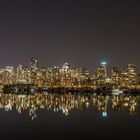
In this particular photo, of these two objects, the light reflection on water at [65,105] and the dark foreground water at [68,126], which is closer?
the dark foreground water at [68,126]

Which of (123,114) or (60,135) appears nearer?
(60,135)

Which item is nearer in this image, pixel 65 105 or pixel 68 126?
pixel 68 126

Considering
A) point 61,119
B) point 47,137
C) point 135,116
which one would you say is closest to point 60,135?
point 47,137

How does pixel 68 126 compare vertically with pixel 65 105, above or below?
below

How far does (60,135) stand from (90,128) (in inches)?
208

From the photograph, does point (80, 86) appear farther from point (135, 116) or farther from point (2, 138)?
point (2, 138)

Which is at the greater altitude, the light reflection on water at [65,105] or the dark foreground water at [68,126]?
the light reflection on water at [65,105]

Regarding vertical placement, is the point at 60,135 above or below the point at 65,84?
below

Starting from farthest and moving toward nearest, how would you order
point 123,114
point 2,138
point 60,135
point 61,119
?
point 123,114 → point 61,119 → point 60,135 → point 2,138

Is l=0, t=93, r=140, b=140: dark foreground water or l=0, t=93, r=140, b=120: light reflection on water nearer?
l=0, t=93, r=140, b=140: dark foreground water

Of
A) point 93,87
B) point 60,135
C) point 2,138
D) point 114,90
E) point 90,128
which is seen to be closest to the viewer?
point 2,138

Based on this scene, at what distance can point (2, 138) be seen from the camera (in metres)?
32.6

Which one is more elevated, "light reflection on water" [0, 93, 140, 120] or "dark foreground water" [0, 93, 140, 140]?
"light reflection on water" [0, 93, 140, 120]

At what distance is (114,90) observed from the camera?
146m
